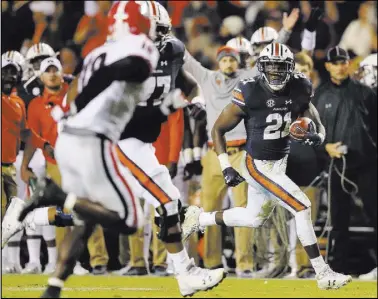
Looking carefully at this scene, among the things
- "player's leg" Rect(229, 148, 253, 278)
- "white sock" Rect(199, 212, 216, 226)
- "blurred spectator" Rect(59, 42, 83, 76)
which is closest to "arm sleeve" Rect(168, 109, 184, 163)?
"white sock" Rect(199, 212, 216, 226)

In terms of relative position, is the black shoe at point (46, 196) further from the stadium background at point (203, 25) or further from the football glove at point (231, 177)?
the stadium background at point (203, 25)

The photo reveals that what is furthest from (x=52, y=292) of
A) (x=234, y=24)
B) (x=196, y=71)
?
(x=234, y=24)

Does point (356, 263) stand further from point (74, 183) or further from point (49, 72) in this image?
point (74, 183)

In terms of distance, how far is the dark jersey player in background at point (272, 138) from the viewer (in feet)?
19.2

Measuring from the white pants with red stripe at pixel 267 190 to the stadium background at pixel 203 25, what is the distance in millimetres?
2184

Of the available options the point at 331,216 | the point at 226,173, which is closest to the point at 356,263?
the point at 331,216

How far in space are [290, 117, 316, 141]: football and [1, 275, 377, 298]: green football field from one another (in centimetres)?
80

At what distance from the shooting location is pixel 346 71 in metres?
7.11

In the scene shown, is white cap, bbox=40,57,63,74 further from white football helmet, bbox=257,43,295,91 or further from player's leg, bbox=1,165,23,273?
white football helmet, bbox=257,43,295,91

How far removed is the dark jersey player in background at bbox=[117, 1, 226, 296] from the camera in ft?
17.3

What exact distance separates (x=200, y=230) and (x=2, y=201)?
1242 millimetres

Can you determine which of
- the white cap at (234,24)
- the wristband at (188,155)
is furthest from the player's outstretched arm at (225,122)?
the white cap at (234,24)

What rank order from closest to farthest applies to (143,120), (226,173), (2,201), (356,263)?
(143,120) < (226,173) < (2,201) < (356,263)

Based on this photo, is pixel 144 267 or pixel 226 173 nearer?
pixel 226 173
